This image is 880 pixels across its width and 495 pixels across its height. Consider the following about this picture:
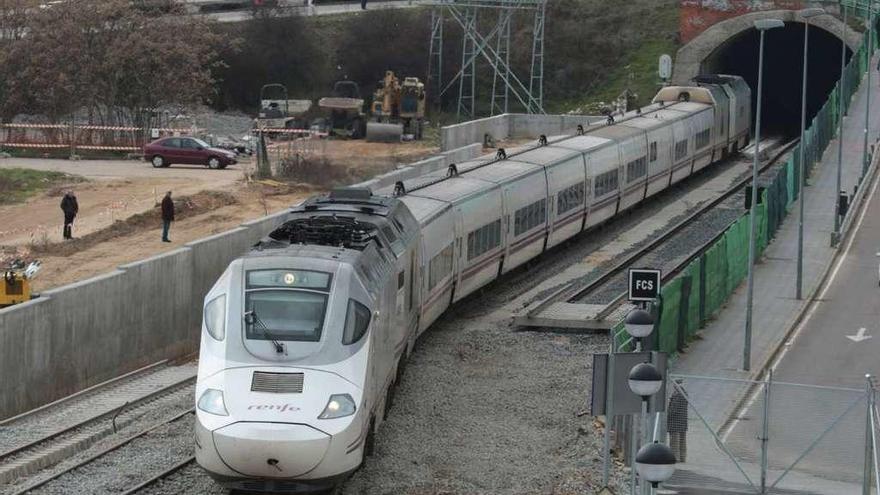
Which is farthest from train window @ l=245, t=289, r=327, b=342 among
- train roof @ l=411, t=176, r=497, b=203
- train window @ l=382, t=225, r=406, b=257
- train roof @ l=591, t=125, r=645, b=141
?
train roof @ l=591, t=125, r=645, b=141

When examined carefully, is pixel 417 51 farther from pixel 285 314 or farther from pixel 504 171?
pixel 285 314

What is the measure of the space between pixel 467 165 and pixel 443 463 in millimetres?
17803

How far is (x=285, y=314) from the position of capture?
19.5 metres

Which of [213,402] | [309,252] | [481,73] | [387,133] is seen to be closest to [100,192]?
[387,133]

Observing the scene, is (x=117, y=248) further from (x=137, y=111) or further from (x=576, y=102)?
(x=576, y=102)

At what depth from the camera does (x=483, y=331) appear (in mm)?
31391

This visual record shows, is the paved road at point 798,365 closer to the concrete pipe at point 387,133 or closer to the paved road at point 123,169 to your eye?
the concrete pipe at point 387,133

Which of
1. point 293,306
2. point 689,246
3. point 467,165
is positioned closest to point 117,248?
point 467,165

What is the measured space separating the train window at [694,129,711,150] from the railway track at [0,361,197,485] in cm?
2882

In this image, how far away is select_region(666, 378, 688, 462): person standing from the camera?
2181 cm

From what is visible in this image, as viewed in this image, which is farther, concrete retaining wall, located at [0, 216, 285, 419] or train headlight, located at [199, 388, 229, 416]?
concrete retaining wall, located at [0, 216, 285, 419]

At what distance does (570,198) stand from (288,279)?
22081 millimetres

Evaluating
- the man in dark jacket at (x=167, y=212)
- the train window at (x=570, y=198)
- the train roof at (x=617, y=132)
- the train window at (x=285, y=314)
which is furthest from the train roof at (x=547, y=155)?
the train window at (x=285, y=314)

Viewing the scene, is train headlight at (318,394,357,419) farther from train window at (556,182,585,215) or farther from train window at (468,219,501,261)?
train window at (556,182,585,215)
